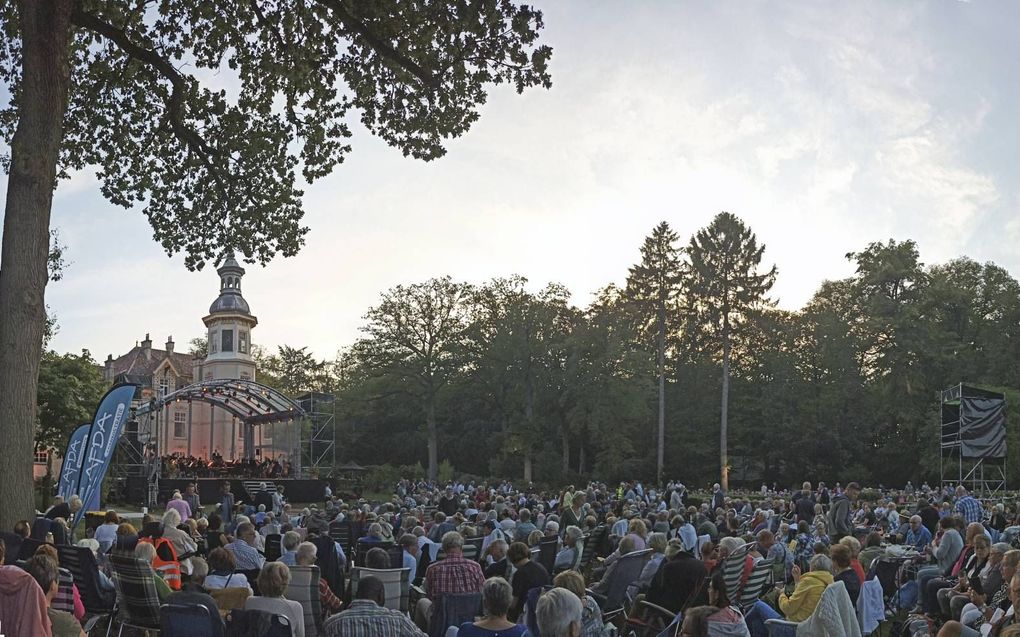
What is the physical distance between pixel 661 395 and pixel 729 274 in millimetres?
6984

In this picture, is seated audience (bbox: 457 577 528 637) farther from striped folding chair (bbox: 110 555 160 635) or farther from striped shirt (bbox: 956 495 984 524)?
striped shirt (bbox: 956 495 984 524)

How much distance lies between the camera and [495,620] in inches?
179

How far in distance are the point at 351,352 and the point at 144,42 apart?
37550mm

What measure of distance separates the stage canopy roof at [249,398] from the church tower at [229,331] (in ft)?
34.5

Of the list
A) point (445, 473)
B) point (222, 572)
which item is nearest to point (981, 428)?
point (445, 473)

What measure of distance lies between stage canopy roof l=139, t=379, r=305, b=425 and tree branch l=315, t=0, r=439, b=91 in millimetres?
20658

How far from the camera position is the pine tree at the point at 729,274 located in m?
44.6

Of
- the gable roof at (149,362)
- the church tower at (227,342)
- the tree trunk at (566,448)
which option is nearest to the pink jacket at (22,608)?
the tree trunk at (566,448)

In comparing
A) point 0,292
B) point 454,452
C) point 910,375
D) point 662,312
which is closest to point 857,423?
point 910,375

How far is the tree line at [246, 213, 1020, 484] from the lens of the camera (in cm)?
4116

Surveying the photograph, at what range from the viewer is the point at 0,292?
887cm

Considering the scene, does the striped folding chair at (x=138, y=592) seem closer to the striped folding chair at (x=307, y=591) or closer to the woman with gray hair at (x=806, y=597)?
the striped folding chair at (x=307, y=591)

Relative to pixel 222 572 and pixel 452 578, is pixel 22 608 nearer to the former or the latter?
pixel 222 572

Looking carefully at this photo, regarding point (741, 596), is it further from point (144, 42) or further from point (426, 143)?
point (144, 42)
